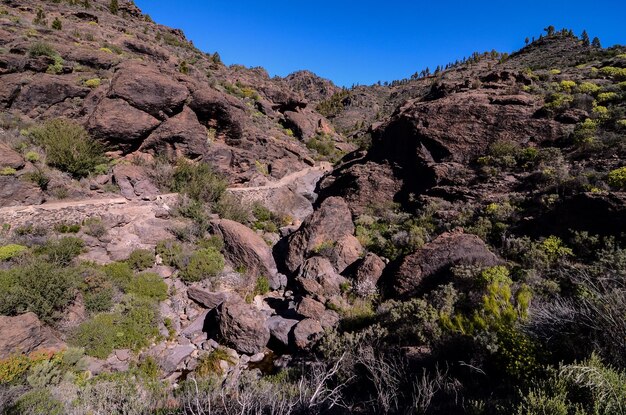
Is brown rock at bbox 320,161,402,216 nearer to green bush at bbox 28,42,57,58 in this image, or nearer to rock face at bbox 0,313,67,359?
rock face at bbox 0,313,67,359

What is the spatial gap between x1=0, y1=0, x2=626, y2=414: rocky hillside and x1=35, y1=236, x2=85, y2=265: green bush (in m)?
0.08

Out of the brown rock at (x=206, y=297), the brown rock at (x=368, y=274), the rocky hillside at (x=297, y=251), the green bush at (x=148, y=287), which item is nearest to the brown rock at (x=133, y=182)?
the rocky hillside at (x=297, y=251)

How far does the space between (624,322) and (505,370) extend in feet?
6.59

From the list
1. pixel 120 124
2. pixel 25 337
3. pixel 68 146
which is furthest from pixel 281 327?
pixel 120 124

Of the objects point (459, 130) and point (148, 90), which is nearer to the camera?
point (148, 90)

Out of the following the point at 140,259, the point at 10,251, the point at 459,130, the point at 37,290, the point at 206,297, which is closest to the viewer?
the point at 37,290

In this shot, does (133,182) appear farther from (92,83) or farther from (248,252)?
(92,83)

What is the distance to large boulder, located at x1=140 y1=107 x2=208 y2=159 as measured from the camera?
16641mm

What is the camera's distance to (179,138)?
17.2 meters

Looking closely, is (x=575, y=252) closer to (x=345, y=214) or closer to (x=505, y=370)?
(x=505, y=370)

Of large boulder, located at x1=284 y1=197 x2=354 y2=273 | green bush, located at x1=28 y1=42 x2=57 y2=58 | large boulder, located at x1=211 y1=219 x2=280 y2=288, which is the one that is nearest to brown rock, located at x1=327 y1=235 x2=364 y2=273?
large boulder, located at x1=284 y1=197 x2=354 y2=273

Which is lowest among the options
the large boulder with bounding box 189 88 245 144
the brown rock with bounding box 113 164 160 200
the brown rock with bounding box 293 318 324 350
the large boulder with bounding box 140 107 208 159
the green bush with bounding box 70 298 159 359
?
the green bush with bounding box 70 298 159 359

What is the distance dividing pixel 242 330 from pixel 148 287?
3883 mm

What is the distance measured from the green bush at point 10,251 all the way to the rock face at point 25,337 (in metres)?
2.94
